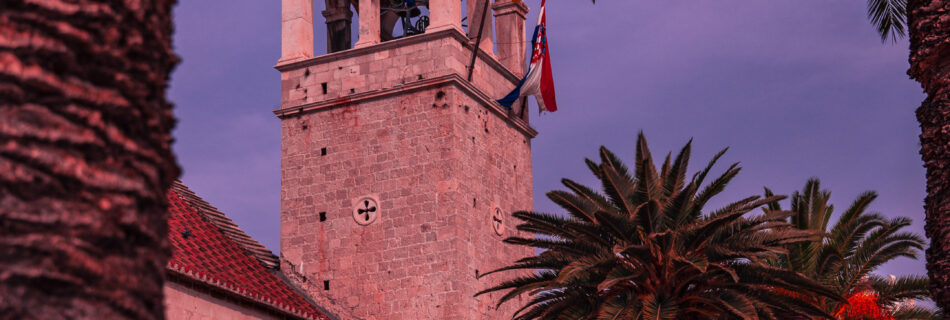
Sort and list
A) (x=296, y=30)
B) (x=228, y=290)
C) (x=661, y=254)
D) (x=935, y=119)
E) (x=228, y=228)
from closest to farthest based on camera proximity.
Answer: (x=935, y=119) < (x=661, y=254) < (x=228, y=290) < (x=228, y=228) < (x=296, y=30)

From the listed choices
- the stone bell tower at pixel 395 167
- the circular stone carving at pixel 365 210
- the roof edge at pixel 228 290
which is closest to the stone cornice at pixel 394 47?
the stone bell tower at pixel 395 167

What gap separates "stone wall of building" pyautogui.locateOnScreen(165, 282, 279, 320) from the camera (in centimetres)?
2361

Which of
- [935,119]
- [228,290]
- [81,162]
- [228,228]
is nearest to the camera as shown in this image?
[81,162]

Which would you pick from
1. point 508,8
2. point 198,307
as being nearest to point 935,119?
point 198,307

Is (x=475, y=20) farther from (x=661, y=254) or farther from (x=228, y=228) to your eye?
(x=661, y=254)

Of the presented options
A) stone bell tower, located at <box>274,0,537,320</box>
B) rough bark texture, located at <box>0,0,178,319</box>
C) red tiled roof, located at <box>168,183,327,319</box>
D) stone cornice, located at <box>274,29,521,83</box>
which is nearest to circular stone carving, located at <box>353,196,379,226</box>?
stone bell tower, located at <box>274,0,537,320</box>

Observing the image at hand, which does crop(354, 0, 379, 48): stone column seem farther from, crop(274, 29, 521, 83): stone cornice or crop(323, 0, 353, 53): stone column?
crop(323, 0, 353, 53): stone column

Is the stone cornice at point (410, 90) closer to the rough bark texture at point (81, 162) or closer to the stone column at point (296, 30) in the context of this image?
the stone column at point (296, 30)

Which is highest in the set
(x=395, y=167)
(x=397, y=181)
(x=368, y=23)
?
(x=368, y=23)

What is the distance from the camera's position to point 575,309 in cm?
2308

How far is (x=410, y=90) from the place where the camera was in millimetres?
31109

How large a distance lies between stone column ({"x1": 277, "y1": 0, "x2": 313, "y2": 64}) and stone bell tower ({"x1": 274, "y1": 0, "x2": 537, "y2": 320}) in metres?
0.04

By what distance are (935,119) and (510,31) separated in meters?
21.9

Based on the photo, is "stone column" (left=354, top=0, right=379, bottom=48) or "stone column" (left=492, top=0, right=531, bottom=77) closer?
"stone column" (left=354, top=0, right=379, bottom=48)
